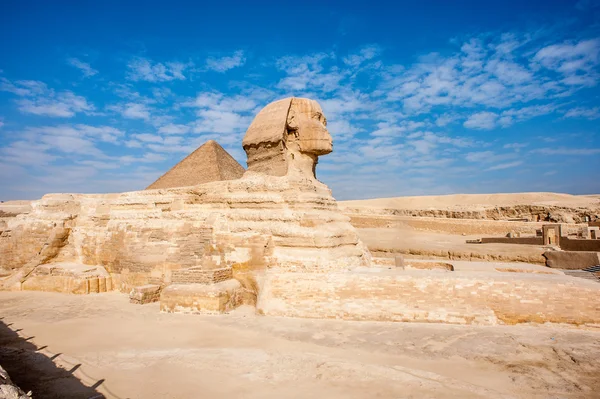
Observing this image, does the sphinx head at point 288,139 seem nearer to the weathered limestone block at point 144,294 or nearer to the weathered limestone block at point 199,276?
the weathered limestone block at point 199,276

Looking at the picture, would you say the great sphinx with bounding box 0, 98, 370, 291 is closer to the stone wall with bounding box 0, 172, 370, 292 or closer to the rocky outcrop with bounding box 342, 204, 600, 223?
the stone wall with bounding box 0, 172, 370, 292

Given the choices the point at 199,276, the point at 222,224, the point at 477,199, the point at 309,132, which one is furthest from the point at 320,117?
the point at 477,199

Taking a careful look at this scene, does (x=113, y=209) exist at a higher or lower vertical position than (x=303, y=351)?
higher

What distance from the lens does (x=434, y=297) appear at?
19.7ft

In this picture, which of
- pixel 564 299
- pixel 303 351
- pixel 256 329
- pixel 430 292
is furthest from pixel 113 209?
pixel 564 299

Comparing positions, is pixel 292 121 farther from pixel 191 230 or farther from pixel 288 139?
pixel 191 230

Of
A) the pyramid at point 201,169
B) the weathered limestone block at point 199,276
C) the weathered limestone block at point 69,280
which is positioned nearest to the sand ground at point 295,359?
the weathered limestone block at point 199,276

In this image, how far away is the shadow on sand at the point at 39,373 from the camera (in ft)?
13.1

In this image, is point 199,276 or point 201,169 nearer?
point 199,276

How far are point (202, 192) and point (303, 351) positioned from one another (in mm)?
5026

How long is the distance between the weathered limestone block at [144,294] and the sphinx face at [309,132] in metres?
4.57

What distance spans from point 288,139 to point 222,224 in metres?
2.43

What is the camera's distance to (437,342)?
5.17 m

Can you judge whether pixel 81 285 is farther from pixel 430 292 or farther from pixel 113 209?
pixel 430 292
